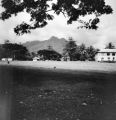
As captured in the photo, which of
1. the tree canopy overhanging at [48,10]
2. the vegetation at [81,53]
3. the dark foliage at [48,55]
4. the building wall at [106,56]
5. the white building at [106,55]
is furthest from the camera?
the building wall at [106,56]

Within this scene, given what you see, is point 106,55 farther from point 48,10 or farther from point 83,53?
point 48,10

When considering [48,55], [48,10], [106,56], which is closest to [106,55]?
[106,56]

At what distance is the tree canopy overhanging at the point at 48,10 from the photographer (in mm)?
15672

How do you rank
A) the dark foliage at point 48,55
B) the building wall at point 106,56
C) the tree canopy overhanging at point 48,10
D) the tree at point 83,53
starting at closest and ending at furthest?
the tree canopy overhanging at point 48,10
the tree at point 83,53
the dark foliage at point 48,55
the building wall at point 106,56

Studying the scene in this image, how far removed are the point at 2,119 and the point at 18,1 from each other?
10482mm

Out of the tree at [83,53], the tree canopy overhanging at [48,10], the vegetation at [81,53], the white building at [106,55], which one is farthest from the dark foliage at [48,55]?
the tree canopy overhanging at [48,10]

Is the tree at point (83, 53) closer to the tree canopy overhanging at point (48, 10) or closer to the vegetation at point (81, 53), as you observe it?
the vegetation at point (81, 53)

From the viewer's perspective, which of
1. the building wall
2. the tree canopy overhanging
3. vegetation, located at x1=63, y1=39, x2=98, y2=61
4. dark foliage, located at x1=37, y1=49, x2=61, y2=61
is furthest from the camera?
the building wall

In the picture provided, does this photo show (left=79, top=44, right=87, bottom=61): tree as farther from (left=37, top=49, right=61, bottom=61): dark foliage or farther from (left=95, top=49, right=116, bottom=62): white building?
(left=95, top=49, right=116, bottom=62): white building

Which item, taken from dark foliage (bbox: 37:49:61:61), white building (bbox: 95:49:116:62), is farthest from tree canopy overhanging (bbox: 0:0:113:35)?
white building (bbox: 95:49:116:62)

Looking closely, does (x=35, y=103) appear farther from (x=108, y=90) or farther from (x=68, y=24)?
(x=68, y=24)

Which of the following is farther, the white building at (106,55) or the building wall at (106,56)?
the building wall at (106,56)

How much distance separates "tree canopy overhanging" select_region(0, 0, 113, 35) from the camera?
15672mm

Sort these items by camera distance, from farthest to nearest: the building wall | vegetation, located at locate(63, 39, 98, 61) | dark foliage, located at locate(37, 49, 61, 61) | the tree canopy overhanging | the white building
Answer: the building wall
the white building
dark foliage, located at locate(37, 49, 61, 61)
vegetation, located at locate(63, 39, 98, 61)
the tree canopy overhanging
